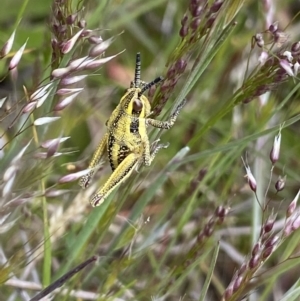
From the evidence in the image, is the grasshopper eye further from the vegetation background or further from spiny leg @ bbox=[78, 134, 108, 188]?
spiny leg @ bbox=[78, 134, 108, 188]

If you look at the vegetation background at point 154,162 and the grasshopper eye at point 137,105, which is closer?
the vegetation background at point 154,162

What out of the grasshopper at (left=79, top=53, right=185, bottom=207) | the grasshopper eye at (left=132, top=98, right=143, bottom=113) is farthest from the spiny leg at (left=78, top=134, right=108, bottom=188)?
the grasshopper eye at (left=132, top=98, right=143, bottom=113)

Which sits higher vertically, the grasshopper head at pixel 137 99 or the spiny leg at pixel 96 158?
the grasshopper head at pixel 137 99

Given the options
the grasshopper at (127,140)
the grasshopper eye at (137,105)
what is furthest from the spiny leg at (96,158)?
the grasshopper eye at (137,105)

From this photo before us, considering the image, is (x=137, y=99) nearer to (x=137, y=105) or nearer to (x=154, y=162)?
(x=137, y=105)

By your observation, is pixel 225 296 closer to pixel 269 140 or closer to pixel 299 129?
pixel 269 140

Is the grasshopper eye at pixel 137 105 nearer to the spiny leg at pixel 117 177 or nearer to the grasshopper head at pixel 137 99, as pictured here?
the grasshopper head at pixel 137 99
